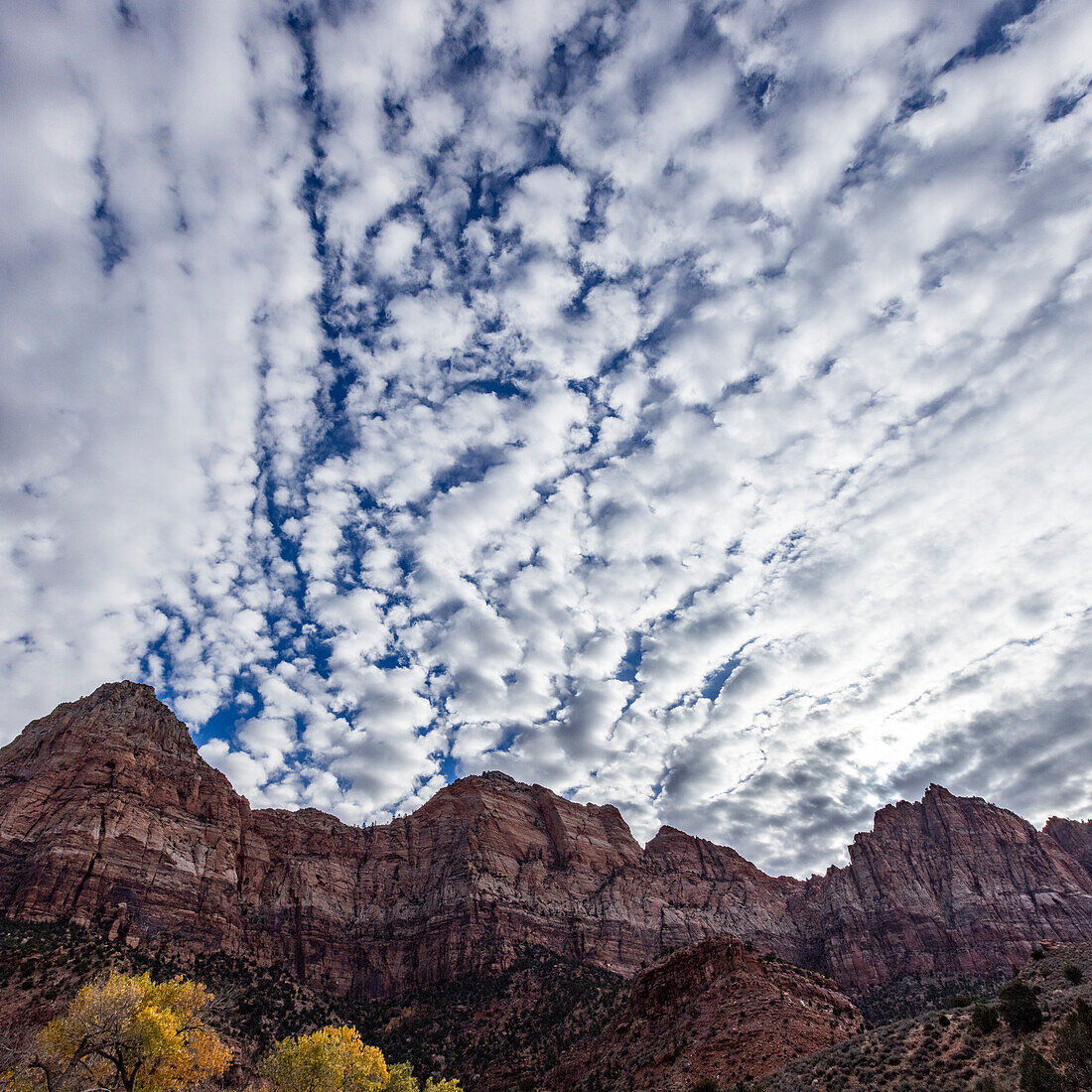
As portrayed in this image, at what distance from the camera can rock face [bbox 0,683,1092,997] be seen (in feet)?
261

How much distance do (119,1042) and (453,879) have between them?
89.7 meters

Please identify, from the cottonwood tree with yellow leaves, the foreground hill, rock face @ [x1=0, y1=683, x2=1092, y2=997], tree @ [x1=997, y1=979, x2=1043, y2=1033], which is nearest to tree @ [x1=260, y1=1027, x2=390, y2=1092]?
the cottonwood tree with yellow leaves

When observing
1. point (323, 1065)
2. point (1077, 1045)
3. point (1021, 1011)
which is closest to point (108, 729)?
point (323, 1065)

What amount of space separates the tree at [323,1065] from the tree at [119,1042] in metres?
5.85

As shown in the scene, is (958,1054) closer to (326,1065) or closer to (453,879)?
(326,1065)

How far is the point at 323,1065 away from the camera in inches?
1393

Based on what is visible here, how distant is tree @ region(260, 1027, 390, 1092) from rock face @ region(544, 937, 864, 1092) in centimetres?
1911

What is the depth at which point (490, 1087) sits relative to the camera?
60.8 meters

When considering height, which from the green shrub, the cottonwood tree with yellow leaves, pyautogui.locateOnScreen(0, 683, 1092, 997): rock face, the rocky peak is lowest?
the green shrub

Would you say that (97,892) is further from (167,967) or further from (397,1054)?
(397,1054)

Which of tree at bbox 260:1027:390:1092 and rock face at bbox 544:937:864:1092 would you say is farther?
rock face at bbox 544:937:864:1092

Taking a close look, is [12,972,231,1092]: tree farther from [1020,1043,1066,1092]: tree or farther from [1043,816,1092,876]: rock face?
[1043,816,1092,876]: rock face

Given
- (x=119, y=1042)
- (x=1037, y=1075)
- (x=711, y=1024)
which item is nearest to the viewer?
(x=1037, y=1075)

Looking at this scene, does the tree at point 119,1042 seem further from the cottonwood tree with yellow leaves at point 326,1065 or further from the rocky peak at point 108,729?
the rocky peak at point 108,729
